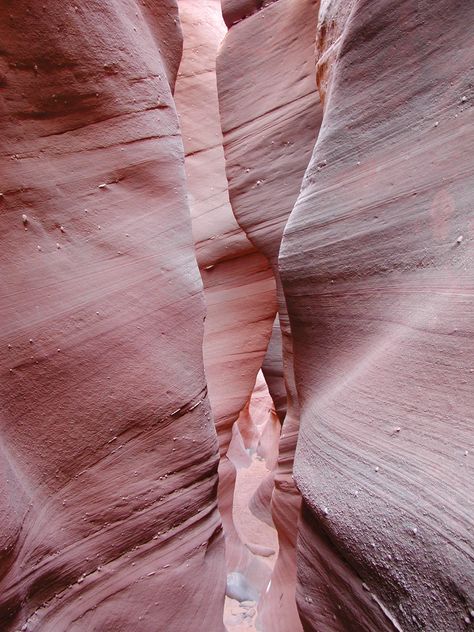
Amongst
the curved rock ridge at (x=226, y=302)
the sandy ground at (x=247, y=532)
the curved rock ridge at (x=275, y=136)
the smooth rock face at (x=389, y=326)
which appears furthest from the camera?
the curved rock ridge at (x=226, y=302)

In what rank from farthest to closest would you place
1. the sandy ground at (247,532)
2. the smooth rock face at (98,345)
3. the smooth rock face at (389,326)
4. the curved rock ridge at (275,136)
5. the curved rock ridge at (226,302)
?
the curved rock ridge at (226,302) < the sandy ground at (247,532) < the curved rock ridge at (275,136) < the smooth rock face at (98,345) < the smooth rock face at (389,326)

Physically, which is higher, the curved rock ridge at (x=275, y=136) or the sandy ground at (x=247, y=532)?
the curved rock ridge at (x=275, y=136)

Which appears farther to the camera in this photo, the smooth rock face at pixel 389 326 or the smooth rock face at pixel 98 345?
the smooth rock face at pixel 98 345

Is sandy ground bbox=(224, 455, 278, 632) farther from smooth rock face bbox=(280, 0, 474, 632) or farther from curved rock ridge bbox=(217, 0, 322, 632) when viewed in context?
smooth rock face bbox=(280, 0, 474, 632)

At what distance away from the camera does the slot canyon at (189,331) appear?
3.67 feet

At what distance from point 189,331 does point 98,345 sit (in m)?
0.37

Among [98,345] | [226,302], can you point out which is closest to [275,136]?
[226,302]

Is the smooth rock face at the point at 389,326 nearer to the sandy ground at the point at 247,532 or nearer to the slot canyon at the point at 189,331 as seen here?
the slot canyon at the point at 189,331

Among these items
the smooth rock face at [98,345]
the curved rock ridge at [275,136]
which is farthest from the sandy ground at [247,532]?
the smooth rock face at [98,345]

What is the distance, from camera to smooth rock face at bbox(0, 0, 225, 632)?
1442 millimetres

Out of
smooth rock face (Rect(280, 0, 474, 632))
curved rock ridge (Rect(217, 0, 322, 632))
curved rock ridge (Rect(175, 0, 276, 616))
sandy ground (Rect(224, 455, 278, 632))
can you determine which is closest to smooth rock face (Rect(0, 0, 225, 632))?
smooth rock face (Rect(280, 0, 474, 632))

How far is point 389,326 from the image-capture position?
135 cm

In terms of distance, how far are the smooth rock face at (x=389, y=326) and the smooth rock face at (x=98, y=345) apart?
1.51 ft

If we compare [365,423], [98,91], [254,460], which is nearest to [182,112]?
[98,91]
